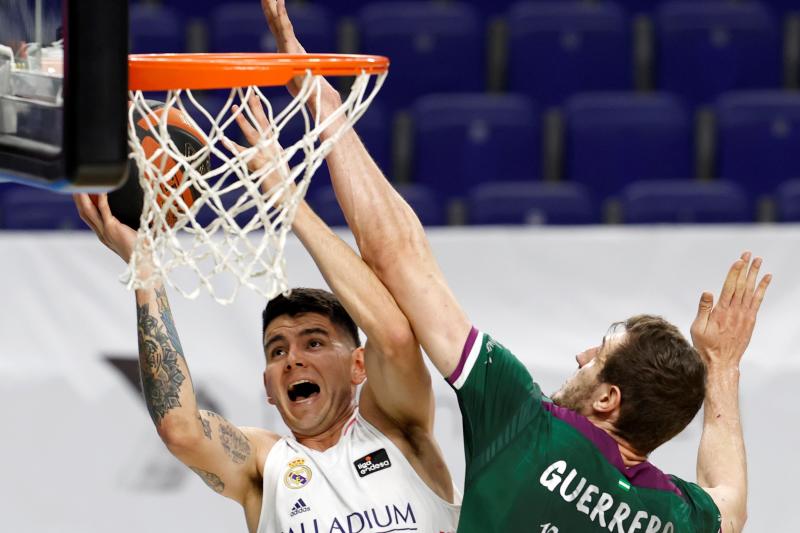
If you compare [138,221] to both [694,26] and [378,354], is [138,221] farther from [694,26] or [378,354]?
[694,26]

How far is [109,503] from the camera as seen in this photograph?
4367 millimetres

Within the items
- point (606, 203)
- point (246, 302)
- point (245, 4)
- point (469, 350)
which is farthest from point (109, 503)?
point (245, 4)

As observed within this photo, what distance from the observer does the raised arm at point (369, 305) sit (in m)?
2.96

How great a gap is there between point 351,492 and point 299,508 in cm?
14

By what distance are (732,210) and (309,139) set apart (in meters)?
3.71

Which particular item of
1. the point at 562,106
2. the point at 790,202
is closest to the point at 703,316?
the point at 790,202

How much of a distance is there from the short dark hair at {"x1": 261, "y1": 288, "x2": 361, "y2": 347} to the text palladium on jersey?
83cm

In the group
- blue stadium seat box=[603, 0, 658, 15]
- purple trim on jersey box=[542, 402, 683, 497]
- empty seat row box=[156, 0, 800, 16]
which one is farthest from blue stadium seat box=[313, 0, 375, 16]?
purple trim on jersey box=[542, 402, 683, 497]

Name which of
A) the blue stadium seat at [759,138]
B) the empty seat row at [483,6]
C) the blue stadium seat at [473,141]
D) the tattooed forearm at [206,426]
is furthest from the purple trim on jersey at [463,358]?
the empty seat row at [483,6]

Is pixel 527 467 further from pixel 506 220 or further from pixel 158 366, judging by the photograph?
pixel 506 220

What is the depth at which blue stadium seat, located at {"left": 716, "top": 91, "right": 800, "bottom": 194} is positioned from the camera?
647 centimetres

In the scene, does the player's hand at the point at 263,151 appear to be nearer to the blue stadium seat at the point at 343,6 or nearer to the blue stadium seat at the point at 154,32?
the blue stadium seat at the point at 154,32

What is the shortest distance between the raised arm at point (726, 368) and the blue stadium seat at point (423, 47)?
3697mm

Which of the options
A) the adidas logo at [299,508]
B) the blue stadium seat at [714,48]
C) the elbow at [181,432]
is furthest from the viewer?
the blue stadium seat at [714,48]
